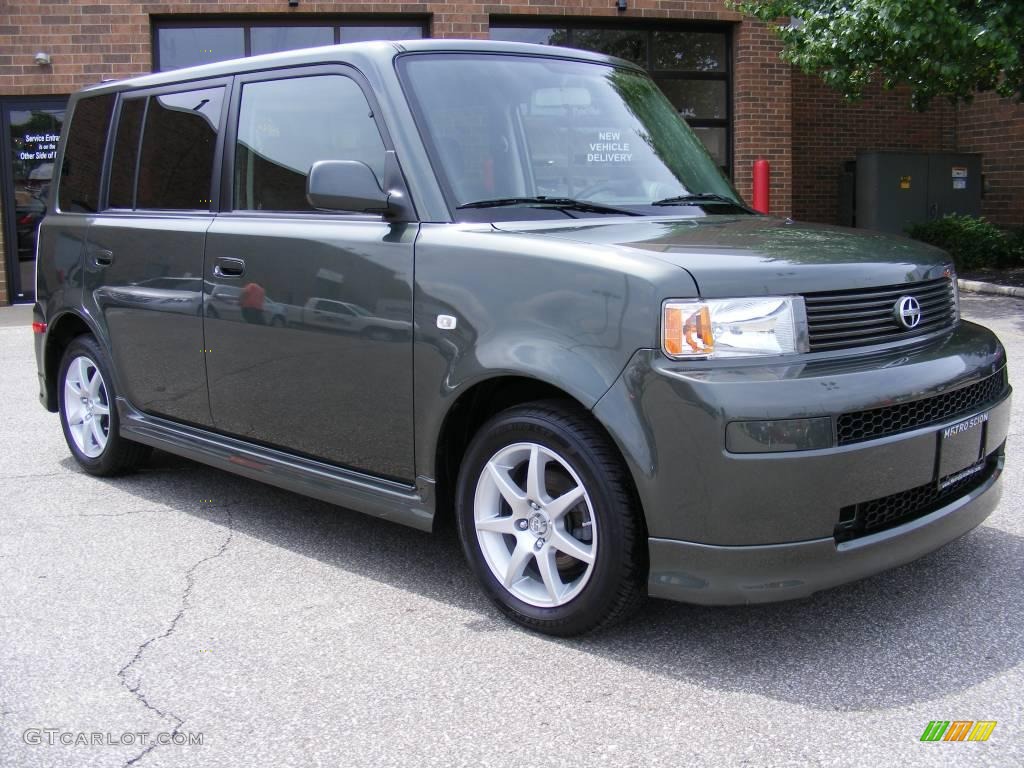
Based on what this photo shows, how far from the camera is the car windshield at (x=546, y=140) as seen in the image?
386cm

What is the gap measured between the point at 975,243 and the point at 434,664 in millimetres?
13828

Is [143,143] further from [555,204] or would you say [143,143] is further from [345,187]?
[555,204]

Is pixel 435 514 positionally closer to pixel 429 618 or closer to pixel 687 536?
pixel 429 618

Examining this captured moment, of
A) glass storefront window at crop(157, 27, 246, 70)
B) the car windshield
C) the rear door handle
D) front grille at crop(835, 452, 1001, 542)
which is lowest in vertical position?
front grille at crop(835, 452, 1001, 542)

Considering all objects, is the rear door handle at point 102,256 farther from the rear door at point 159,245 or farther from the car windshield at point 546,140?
the car windshield at point 546,140

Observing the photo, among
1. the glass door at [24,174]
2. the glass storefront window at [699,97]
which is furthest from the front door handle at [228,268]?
the glass storefront window at [699,97]

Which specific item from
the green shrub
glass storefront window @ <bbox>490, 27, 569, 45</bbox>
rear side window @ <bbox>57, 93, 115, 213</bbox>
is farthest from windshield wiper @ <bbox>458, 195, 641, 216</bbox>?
the green shrub

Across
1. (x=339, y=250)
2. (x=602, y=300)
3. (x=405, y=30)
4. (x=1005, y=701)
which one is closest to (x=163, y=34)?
(x=405, y=30)

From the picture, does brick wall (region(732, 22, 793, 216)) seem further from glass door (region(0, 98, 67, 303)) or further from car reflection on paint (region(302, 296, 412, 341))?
car reflection on paint (region(302, 296, 412, 341))

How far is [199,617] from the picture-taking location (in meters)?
3.79

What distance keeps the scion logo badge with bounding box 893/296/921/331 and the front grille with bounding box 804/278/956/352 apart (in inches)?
0.5

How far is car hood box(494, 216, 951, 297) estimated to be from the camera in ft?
10.3

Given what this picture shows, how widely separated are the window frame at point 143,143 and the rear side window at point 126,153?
0.02m

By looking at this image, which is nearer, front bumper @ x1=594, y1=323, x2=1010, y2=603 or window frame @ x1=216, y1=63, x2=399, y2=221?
front bumper @ x1=594, y1=323, x2=1010, y2=603
